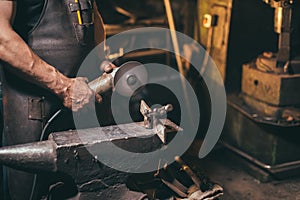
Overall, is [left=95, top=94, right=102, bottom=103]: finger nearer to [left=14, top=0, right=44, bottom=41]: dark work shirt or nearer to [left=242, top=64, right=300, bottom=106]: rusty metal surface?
[left=14, top=0, right=44, bottom=41]: dark work shirt

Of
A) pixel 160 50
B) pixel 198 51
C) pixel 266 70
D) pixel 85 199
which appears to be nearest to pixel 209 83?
pixel 198 51

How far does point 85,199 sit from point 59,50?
0.71 m

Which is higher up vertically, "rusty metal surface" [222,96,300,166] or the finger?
the finger

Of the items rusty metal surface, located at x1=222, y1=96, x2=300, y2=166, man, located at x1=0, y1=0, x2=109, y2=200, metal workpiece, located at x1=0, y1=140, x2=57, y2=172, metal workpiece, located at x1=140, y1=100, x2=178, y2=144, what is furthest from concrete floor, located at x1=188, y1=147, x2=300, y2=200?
metal workpiece, located at x1=0, y1=140, x2=57, y2=172

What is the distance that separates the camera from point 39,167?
172cm

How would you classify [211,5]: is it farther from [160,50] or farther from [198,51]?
[160,50]

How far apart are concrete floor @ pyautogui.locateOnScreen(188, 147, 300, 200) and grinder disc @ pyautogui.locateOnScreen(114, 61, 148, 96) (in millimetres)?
1066

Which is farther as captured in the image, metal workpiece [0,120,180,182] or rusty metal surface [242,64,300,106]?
rusty metal surface [242,64,300,106]

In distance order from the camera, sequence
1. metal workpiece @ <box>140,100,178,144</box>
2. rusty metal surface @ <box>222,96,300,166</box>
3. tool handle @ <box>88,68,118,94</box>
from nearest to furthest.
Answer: metal workpiece @ <box>140,100,178,144</box>, tool handle @ <box>88,68,118,94</box>, rusty metal surface @ <box>222,96,300,166</box>

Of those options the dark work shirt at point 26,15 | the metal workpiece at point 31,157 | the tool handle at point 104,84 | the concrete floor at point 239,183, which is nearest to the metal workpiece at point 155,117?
the tool handle at point 104,84

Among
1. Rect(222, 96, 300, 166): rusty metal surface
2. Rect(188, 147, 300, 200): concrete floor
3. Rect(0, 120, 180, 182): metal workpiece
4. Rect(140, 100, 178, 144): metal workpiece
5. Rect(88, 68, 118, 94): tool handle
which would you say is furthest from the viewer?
Rect(222, 96, 300, 166): rusty metal surface

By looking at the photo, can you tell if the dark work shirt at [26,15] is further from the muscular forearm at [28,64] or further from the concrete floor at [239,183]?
the concrete floor at [239,183]

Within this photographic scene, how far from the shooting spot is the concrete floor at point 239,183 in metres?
2.62

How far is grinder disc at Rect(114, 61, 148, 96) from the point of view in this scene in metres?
1.87
